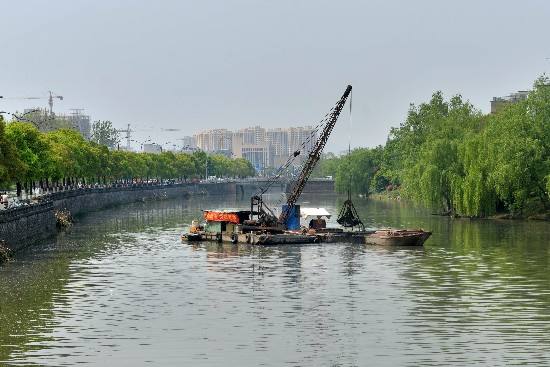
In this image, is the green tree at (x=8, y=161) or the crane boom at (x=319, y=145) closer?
the green tree at (x=8, y=161)

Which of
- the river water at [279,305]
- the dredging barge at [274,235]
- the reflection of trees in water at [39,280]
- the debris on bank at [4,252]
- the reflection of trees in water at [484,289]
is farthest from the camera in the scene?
the dredging barge at [274,235]

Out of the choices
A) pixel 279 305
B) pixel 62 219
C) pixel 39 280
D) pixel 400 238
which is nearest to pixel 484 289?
pixel 279 305

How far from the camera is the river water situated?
57.4m

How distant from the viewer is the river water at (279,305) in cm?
5738

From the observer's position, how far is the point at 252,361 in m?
55.6

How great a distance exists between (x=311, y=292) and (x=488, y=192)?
238ft

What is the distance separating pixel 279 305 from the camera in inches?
2886

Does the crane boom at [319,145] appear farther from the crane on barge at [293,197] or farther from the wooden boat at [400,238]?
the wooden boat at [400,238]

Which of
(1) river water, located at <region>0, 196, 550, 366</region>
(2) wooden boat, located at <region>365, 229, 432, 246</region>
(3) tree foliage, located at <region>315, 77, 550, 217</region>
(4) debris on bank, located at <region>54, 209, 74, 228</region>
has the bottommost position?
(1) river water, located at <region>0, 196, 550, 366</region>

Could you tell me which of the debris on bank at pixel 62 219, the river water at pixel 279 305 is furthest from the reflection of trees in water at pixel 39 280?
the debris on bank at pixel 62 219

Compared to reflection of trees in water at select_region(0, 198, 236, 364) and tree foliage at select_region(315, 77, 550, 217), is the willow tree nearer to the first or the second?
reflection of trees in water at select_region(0, 198, 236, 364)

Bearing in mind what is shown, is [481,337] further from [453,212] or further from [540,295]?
[453,212]

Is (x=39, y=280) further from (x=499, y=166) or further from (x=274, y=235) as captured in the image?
(x=499, y=166)

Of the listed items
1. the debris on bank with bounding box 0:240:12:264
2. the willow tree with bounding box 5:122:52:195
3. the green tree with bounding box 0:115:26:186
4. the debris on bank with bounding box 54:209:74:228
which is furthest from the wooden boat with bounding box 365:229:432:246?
the debris on bank with bounding box 54:209:74:228
